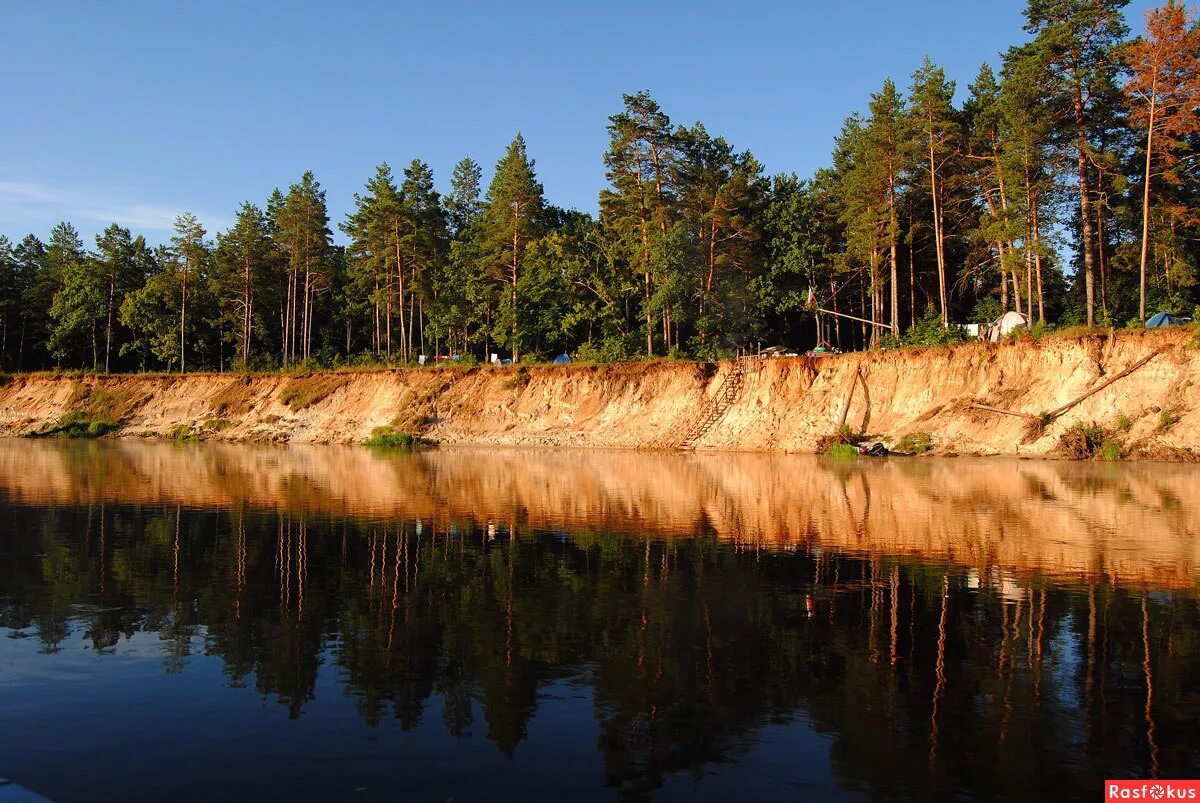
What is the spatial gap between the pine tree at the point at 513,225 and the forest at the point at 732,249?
0.73 ft

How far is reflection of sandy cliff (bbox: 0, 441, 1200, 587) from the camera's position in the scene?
708 inches

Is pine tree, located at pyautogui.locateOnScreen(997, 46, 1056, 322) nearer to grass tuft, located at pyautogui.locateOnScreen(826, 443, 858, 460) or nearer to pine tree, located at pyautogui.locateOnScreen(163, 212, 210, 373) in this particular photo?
grass tuft, located at pyautogui.locateOnScreen(826, 443, 858, 460)

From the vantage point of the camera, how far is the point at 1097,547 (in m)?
17.4

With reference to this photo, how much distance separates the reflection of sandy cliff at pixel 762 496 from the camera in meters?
18.0

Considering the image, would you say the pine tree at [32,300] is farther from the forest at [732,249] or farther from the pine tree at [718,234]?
the pine tree at [718,234]

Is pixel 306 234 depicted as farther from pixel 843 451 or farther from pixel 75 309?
pixel 843 451

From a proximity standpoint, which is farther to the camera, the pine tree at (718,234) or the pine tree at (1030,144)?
the pine tree at (718,234)

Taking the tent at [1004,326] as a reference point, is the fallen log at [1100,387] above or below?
below

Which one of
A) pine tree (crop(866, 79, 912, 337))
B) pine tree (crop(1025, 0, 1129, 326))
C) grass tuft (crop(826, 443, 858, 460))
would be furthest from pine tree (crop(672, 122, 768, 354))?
pine tree (crop(1025, 0, 1129, 326))

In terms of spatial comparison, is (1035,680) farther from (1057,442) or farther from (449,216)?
(449,216)

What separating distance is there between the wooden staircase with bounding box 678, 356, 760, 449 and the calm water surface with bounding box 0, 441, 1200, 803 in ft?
99.7

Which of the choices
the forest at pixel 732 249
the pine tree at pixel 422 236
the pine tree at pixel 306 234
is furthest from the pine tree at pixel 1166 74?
the pine tree at pixel 306 234

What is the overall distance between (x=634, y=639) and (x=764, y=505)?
47.4 feet

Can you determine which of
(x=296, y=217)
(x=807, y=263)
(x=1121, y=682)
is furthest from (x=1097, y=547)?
(x=296, y=217)
